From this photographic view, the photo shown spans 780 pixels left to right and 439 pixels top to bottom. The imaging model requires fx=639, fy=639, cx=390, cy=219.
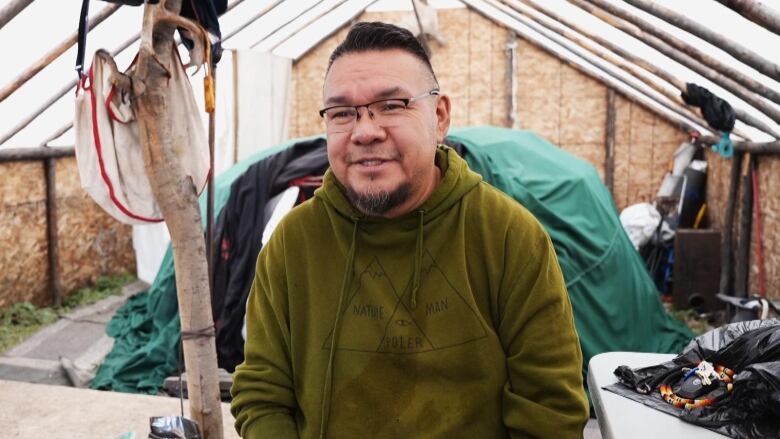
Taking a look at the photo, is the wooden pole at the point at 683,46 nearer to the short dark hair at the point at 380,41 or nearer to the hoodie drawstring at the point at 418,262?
the short dark hair at the point at 380,41

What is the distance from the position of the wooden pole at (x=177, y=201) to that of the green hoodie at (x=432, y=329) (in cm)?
109

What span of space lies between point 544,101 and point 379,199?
25.1 feet

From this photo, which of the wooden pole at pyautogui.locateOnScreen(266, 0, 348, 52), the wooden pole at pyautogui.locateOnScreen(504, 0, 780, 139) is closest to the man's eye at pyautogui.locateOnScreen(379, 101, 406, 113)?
the wooden pole at pyautogui.locateOnScreen(504, 0, 780, 139)

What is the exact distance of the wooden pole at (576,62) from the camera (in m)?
7.86

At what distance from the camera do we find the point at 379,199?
1.39 meters

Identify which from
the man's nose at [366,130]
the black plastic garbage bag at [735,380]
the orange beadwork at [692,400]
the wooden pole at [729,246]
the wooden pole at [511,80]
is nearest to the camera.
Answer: the man's nose at [366,130]

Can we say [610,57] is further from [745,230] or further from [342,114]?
[342,114]

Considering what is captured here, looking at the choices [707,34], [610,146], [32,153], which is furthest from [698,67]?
[32,153]

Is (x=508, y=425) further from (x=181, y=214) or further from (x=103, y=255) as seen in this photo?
(x=103, y=255)

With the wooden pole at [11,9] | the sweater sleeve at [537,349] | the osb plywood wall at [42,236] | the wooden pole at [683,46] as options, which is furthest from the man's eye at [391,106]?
the osb plywood wall at [42,236]

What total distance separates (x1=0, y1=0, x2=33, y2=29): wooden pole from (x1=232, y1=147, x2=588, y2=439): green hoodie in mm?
2669

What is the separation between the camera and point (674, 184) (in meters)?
7.58

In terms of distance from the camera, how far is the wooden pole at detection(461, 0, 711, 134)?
7.86 m

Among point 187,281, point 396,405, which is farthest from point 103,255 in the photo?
point 396,405
